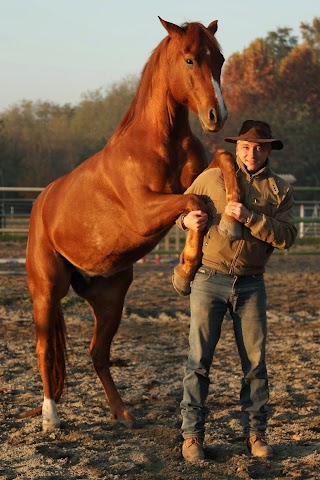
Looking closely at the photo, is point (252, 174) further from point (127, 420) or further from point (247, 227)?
point (127, 420)

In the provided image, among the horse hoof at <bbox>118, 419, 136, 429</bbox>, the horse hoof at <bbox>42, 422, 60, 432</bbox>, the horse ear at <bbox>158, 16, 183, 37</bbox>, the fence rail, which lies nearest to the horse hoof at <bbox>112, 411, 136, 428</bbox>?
the horse hoof at <bbox>118, 419, 136, 429</bbox>

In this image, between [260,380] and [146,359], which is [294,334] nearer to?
[146,359]

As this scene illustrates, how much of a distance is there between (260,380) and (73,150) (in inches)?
1561

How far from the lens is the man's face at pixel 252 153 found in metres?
4.02

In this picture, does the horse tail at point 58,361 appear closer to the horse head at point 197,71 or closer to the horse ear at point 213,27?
the horse head at point 197,71

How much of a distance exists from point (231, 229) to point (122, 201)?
48.1 inches

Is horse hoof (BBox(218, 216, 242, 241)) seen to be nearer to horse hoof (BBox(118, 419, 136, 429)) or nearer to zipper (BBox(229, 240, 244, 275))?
zipper (BBox(229, 240, 244, 275))

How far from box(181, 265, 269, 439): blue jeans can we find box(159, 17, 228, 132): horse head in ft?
2.92

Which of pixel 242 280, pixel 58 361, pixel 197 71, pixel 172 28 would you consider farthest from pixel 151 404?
pixel 172 28

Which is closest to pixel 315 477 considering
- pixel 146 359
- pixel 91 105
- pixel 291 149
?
pixel 146 359

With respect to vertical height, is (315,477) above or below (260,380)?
below

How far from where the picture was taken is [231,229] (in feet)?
12.6

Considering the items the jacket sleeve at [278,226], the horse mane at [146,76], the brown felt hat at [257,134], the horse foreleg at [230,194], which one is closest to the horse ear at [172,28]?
the horse mane at [146,76]

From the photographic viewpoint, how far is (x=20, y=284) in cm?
1237
